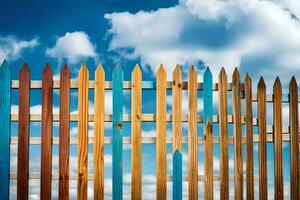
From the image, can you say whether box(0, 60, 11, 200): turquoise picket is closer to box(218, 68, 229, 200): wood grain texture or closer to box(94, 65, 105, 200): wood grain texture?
box(94, 65, 105, 200): wood grain texture

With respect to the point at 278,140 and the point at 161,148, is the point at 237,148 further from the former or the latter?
the point at 161,148

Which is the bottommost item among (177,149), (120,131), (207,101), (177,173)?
(177,173)

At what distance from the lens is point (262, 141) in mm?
6730

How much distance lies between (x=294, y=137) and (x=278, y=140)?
303 mm

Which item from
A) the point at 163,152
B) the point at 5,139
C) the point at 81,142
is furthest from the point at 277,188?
the point at 5,139

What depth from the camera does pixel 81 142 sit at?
629 centimetres

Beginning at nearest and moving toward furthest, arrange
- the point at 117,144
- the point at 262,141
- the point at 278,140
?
the point at 117,144 < the point at 262,141 < the point at 278,140

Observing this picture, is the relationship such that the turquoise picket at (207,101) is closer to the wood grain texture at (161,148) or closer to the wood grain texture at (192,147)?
the wood grain texture at (192,147)

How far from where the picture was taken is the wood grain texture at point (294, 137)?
6.94 meters

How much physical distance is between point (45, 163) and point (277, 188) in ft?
11.2

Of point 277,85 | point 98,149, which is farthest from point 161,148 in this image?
point 277,85

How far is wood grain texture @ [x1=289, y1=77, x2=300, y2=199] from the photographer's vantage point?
6.94 metres

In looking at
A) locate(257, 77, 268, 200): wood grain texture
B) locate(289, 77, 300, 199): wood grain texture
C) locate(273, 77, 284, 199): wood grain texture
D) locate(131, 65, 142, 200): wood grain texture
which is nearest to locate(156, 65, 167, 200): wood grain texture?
locate(131, 65, 142, 200): wood grain texture

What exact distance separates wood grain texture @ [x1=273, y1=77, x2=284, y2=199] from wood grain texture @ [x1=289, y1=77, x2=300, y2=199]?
21cm
